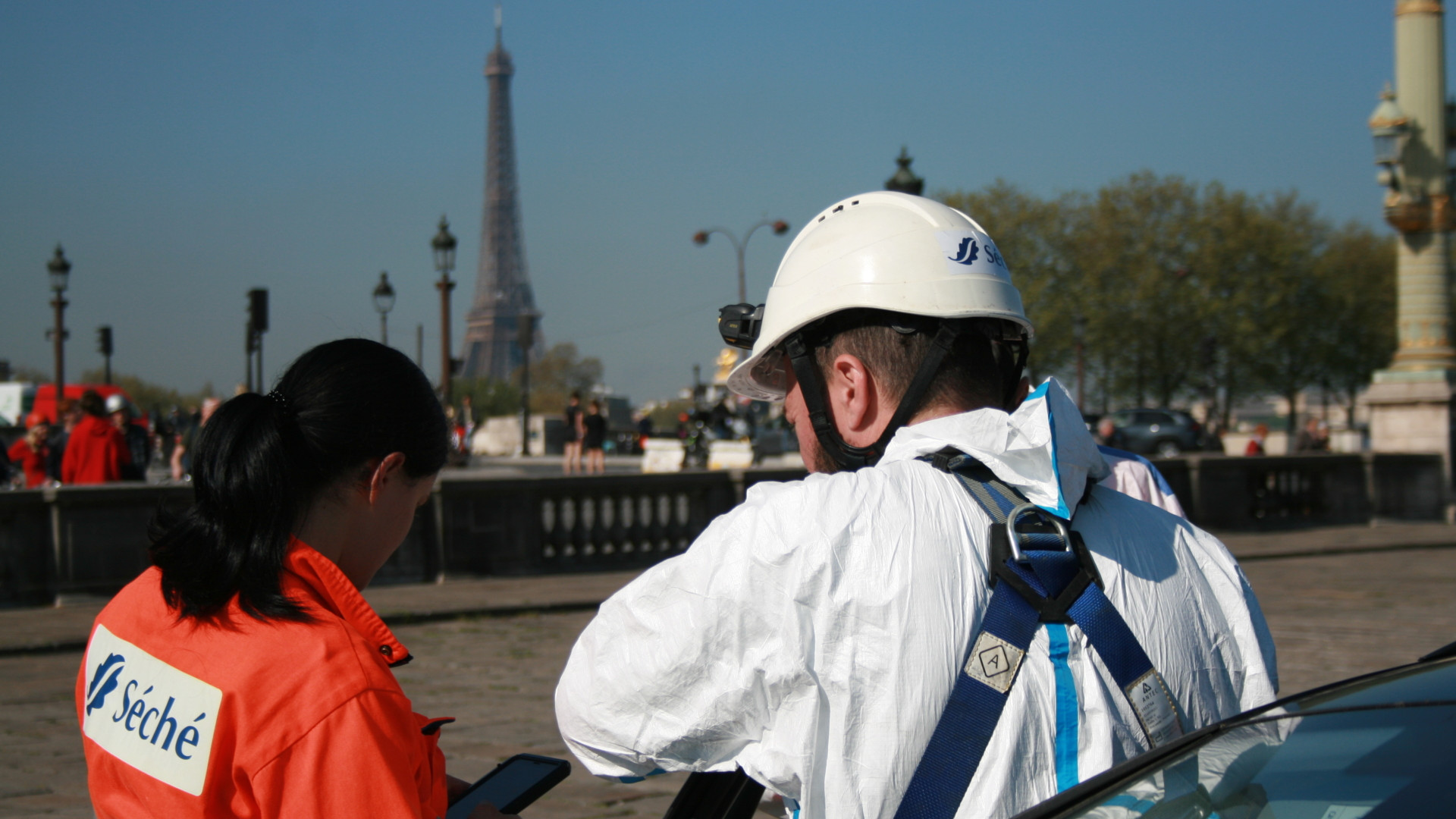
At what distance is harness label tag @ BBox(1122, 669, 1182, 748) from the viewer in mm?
1546

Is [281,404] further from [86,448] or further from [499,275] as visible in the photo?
[499,275]

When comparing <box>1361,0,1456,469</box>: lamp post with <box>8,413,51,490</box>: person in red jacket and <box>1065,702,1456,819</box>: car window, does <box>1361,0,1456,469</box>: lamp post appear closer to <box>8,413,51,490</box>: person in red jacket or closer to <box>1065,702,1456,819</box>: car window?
<box>8,413,51,490</box>: person in red jacket

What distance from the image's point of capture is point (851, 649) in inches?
58.1

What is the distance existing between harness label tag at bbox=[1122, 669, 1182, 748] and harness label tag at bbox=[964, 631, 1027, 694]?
173 mm

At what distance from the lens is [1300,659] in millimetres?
8062

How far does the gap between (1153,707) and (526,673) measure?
664cm

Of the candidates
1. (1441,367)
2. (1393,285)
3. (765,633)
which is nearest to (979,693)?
(765,633)

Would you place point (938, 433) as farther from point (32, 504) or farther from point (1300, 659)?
point (32, 504)

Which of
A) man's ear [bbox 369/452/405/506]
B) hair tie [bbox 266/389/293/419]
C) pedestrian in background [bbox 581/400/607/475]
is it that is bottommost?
pedestrian in background [bbox 581/400/607/475]

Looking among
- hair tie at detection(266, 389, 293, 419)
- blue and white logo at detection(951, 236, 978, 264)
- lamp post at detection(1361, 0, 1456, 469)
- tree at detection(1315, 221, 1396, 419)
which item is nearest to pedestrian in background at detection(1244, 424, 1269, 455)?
lamp post at detection(1361, 0, 1456, 469)

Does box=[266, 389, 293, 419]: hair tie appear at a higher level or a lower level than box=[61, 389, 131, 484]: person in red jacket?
higher

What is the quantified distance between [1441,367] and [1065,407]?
22.0 m

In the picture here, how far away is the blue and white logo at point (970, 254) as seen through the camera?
1.84 m

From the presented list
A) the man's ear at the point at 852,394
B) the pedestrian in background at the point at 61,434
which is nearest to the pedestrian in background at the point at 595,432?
the pedestrian in background at the point at 61,434
